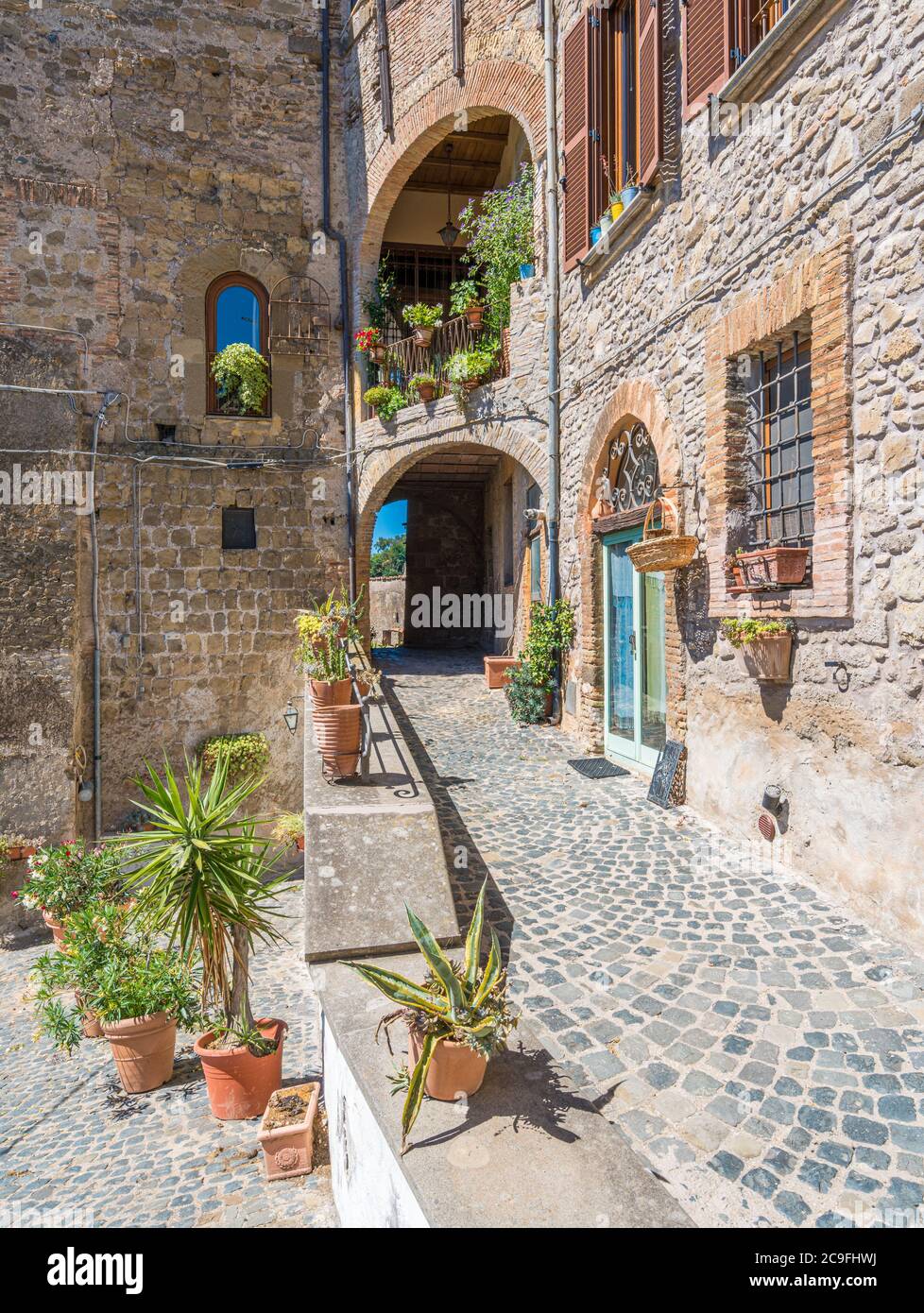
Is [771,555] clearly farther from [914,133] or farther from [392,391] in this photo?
[392,391]

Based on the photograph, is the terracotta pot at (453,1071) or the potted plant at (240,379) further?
the potted plant at (240,379)

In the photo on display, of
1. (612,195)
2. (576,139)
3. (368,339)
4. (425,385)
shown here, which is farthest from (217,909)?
(368,339)

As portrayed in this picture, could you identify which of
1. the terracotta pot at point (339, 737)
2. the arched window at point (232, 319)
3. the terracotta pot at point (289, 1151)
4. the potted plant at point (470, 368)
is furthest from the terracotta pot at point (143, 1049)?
the arched window at point (232, 319)

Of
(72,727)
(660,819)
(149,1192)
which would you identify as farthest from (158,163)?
(149,1192)

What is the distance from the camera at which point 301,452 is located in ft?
38.1

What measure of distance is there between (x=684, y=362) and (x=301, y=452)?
7.36m

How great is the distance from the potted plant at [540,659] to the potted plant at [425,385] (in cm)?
377

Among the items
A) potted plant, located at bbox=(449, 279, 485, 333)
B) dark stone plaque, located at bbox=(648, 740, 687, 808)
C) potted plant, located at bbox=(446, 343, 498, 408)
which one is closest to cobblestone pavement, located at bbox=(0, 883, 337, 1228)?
dark stone plaque, located at bbox=(648, 740, 687, 808)

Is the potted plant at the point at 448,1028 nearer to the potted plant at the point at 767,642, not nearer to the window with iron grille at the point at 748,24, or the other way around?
the potted plant at the point at 767,642

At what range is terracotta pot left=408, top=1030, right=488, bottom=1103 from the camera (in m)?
2.63

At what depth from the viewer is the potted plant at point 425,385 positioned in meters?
10.6

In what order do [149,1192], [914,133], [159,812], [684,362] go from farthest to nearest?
[684,362] < [159,812] < [149,1192] < [914,133]

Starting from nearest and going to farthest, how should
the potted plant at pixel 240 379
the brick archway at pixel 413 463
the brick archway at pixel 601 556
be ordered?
1. the brick archway at pixel 601 556
2. the brick archway at pixel 413 463
3. the potted plant at pixel 240 379

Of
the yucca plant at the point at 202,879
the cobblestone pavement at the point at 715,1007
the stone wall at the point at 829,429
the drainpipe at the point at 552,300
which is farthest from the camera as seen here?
the drainpipe at the point at 552,300
